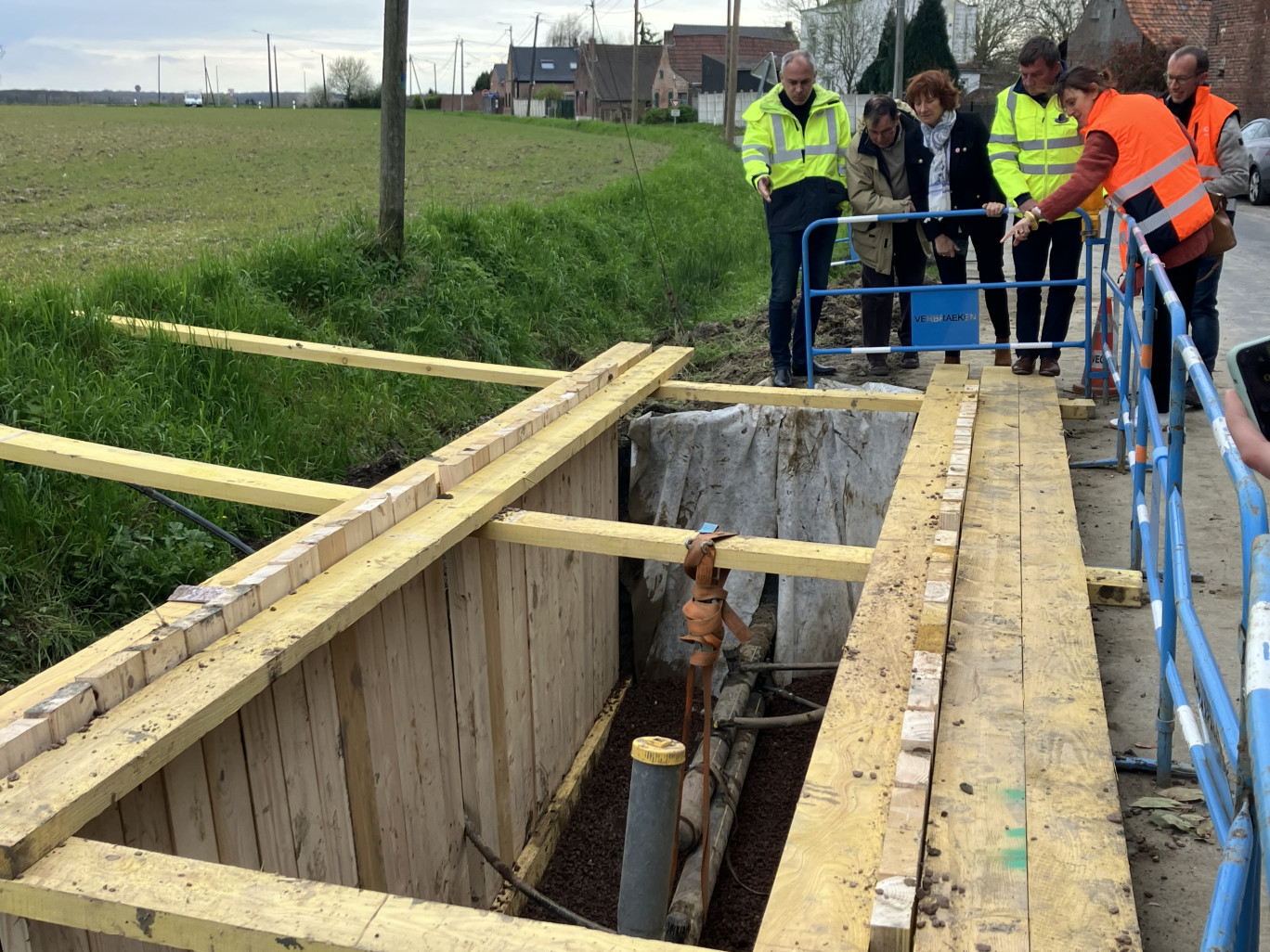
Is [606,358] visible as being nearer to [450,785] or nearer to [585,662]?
[585,662]

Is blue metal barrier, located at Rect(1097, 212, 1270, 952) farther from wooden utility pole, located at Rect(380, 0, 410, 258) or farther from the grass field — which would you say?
the grass field

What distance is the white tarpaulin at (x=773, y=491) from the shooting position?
6012 millimetres

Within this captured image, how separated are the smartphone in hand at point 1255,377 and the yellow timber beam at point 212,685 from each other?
2.04 m

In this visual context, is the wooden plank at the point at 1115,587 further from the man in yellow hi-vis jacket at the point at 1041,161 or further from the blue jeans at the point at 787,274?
the blue jeans at the point at 787,274

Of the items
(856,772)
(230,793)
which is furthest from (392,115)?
(856,772)

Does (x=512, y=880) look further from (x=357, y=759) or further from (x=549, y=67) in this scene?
(x=549, y=67)

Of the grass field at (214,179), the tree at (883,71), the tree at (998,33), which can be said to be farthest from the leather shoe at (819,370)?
the tree at (998,33)

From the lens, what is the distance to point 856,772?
7.36 ft

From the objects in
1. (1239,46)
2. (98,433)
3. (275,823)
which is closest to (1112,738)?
(275,823)

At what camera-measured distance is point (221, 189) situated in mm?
18438

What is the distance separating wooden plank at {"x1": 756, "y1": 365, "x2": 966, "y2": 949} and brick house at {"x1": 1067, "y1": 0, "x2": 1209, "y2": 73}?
34300 mm

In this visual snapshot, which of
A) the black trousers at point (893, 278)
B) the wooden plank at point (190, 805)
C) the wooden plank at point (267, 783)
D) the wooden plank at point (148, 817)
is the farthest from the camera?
the black trousers at point (893, 278)

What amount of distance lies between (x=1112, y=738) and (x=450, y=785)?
2.32 meters

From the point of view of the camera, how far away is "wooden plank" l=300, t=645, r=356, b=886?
126 inches
